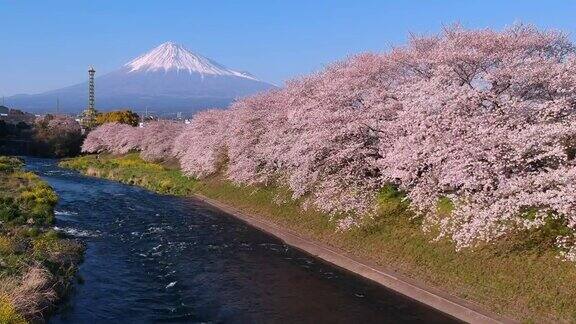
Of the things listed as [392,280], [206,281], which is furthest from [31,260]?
[392,280]

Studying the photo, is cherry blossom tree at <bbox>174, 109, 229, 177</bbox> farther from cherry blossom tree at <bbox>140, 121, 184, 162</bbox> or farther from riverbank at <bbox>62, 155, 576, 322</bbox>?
riverbank at <bbox>62, 155, 576, 322</bbox>

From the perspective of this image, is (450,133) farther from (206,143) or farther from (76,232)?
(206,143)

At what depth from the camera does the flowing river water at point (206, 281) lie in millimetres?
13141

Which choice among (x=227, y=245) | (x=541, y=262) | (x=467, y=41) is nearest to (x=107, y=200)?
(x=227, y=245)

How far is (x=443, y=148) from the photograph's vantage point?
1405cm

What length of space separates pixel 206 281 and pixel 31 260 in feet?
16.0

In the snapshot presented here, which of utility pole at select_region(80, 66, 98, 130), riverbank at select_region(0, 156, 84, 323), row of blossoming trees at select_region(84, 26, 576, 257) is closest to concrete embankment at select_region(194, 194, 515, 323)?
row of blossoming trees at select_region(84, 26, 576, 257)

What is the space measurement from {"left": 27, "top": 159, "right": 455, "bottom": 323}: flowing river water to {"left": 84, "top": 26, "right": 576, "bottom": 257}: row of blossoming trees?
8.77ft

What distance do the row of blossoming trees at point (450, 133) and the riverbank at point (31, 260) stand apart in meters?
9.32

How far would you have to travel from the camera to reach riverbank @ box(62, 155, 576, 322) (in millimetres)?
12309

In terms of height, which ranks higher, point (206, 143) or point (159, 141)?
point (206, 143)

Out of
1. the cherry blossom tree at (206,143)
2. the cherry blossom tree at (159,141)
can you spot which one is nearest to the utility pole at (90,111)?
the cherry blossom tree at (159,141)

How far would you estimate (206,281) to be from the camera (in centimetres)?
1580

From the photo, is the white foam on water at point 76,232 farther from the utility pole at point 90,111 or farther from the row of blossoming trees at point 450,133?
the utility pole at point 90,111
